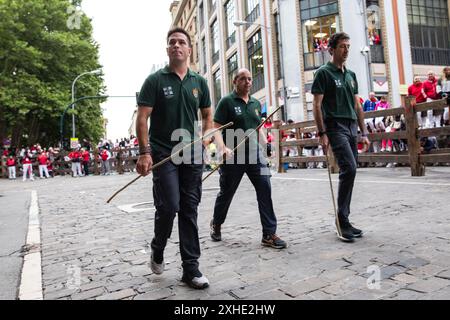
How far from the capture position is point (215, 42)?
40.0m

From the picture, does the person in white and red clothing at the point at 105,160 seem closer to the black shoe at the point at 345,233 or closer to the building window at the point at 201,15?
the black shoe at the point at 345,233

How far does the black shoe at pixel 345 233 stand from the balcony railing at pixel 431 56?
81.0ft

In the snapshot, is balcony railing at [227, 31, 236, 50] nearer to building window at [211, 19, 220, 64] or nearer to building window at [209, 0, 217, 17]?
building window at [211, 19, 220, 64]

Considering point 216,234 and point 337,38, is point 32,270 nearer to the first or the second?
point 216,234

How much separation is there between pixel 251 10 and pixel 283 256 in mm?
29158

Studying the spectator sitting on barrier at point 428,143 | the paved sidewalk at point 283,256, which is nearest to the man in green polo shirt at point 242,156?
the paved sidewalk at point 283,256

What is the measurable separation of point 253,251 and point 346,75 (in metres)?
2.07

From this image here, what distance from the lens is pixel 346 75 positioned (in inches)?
174

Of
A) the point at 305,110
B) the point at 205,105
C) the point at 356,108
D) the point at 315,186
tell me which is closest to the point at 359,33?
the point at 305,110

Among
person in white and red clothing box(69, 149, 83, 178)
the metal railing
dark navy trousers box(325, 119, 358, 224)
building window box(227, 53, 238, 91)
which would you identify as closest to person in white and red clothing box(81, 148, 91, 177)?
person in white and red clothing box(69, 149, 83, 178)

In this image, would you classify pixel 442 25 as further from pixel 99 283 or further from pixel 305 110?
pixel 99 283

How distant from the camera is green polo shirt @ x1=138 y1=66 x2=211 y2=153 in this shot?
319cm

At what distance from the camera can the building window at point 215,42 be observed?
3903 cm

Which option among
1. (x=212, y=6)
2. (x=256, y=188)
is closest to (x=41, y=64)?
(x=212, y=6)
